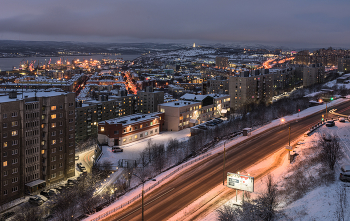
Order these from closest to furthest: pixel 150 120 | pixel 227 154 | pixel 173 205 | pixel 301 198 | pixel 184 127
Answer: pixel 301 198 < pixel 173 205 < pixel 227 154 < pixel 150 120 < pixel 184 127

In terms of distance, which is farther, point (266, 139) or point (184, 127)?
point (184, 127)

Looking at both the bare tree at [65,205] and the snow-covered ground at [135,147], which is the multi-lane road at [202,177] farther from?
the snow-covered ground at [135,147]

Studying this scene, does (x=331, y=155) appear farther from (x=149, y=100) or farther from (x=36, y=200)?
(x=149, y=100)

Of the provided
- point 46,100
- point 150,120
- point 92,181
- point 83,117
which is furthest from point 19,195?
point 83,117

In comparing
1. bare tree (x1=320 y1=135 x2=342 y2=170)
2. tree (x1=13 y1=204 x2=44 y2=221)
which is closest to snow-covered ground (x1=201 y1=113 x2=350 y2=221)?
bare tree (x1=320 y1=135 x2=342 y2=170)

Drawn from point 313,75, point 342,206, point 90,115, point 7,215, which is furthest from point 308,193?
point 313,75

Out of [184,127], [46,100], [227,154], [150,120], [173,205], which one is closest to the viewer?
[173,205]

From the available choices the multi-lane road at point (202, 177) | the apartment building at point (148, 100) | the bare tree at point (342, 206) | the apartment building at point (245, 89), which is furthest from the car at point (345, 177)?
the apartment building at point (148, 100)

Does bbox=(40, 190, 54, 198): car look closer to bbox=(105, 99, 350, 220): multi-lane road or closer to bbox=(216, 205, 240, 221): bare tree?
bbox=(105, 99, 350, 220): multi-lane road

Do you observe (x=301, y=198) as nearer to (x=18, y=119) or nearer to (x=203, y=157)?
(x=203, y=157)
